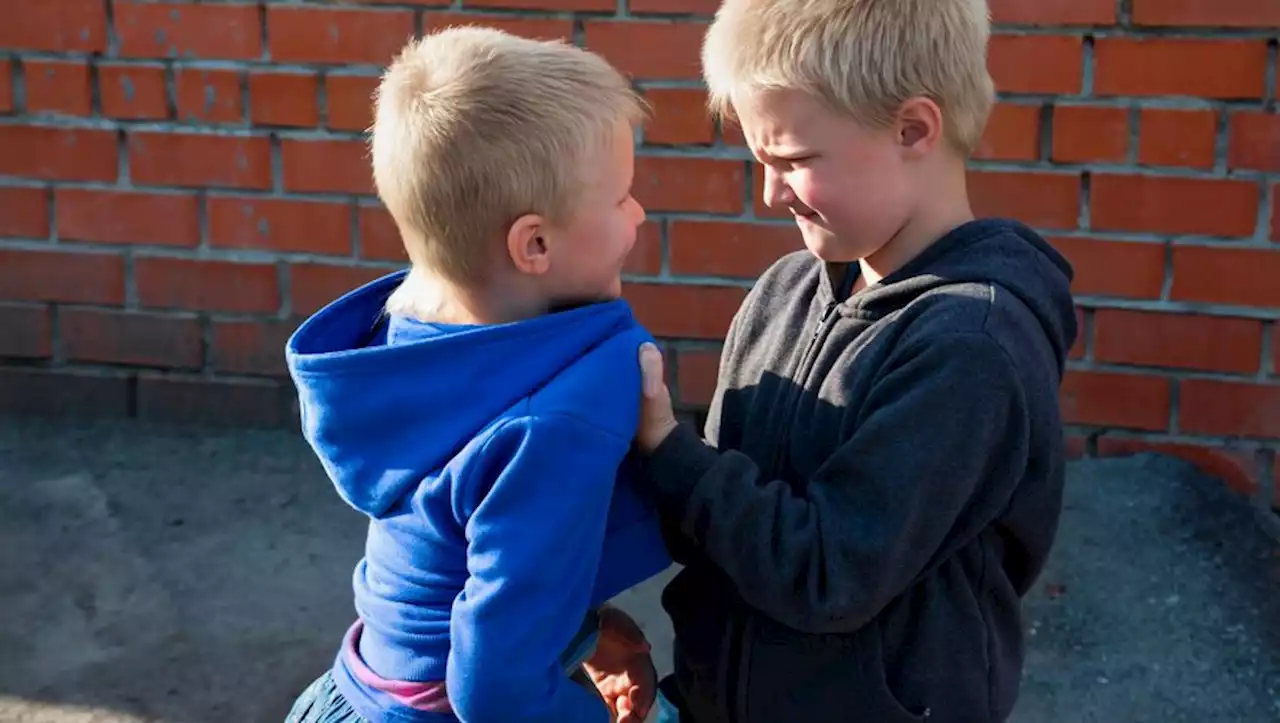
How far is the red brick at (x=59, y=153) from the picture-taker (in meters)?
3.82

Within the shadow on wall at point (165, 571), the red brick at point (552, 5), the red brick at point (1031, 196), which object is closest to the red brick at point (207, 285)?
the shadow on wall at point (165, 571)

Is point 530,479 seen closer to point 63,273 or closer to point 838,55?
point 838,55

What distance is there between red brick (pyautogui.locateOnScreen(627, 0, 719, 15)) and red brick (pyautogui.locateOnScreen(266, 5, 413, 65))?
563 mm

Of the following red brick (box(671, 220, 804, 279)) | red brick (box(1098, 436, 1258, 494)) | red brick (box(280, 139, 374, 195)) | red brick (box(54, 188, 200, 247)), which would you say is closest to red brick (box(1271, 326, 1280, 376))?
red brick (box(1098, 436, 1258, 494))

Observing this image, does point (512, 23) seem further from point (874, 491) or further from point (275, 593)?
point (874, 491)

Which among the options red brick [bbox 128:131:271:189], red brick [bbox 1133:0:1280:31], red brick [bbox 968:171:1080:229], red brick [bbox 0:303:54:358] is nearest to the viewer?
red brick [bbox 1133:0:1280:31]

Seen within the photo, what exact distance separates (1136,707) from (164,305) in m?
2.57

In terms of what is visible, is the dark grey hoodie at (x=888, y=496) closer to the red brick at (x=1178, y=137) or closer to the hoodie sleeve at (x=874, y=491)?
the hoodie sleeve at (x=874, y=491)

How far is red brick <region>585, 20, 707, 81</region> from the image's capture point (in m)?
3.45

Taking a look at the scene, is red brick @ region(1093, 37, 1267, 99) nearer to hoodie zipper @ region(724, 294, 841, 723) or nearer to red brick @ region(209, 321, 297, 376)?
hoodie zipper @ region(724, 294, 841, 723)

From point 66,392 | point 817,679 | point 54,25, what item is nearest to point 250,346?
point 66,392

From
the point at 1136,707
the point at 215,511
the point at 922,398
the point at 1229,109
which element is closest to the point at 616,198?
the point at 922,398

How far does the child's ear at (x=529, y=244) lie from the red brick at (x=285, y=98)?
2166mm

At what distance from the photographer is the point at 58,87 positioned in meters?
3.80
